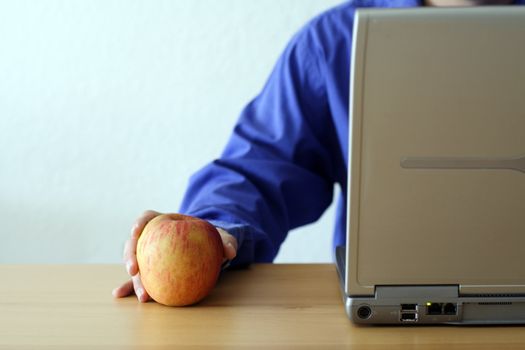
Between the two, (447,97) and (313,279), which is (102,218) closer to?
(313,279)

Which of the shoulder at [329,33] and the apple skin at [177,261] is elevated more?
the shoulder at [329,33]

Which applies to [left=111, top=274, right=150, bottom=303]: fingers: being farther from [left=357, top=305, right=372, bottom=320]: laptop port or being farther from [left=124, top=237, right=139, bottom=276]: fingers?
[left=357, top=305, right=372, bottom=320]: laptop port

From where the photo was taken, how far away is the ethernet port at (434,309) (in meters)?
0.63

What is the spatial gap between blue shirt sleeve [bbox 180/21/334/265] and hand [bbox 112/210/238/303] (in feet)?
0.69

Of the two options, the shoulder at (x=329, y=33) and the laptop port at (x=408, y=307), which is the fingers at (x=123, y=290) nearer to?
the laptop port at (x=408, y=307)

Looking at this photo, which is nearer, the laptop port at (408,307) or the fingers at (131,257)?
the laptop port at (408,307)

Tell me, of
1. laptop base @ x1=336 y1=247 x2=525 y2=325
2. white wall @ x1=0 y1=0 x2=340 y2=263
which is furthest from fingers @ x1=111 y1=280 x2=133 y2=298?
white wall @ x1=0 y1=0 x2=340 y2=263

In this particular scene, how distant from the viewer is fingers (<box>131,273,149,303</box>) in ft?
2.36

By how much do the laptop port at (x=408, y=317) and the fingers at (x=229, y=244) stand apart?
21 cm

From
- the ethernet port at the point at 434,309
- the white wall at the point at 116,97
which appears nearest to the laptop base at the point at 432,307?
the ethernet port at the point at 434,309

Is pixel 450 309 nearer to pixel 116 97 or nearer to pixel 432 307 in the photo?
pixel 432 307

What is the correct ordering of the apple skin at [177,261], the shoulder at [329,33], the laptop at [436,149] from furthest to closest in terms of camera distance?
the shoulder at [329,33]
the apple skin at [177,261]
the laptop at [436,149]

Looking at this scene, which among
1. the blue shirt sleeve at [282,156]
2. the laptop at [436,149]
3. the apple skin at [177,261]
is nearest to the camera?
the laptop at [436,149]

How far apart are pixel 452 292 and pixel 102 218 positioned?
1671 mm
